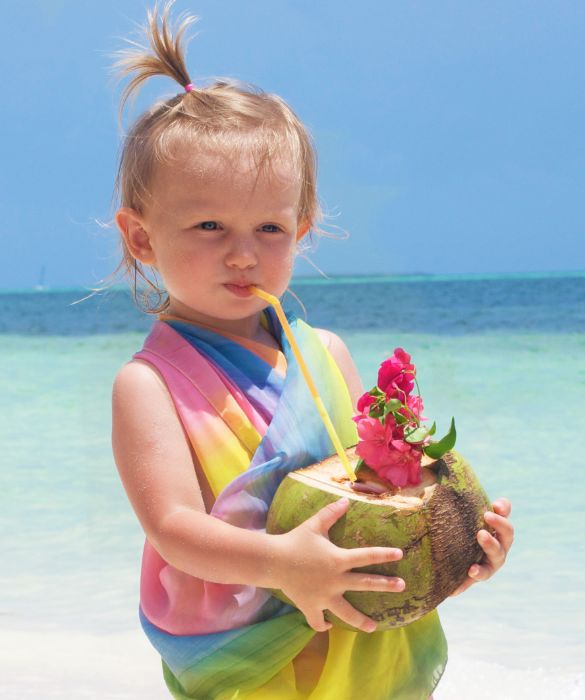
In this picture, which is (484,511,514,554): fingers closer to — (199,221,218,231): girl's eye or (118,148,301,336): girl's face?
(118,148,301,336): girl's face

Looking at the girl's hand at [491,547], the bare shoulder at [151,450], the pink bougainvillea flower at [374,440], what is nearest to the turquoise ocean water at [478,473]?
the bare shoulder at [151,450]

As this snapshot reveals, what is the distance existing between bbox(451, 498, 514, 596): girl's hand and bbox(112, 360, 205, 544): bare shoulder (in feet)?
1.46

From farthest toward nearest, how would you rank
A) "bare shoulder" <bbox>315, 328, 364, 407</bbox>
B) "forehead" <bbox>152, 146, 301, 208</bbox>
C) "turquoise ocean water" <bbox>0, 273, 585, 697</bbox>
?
"turquoise ocean water" <bbox>0, 273, 585, 697</bbox>, "bare shoulder" <bbox>315, 328, 364, 407</bbox>, "forehead" <bbox>152, 146, 301, 208</bbox>

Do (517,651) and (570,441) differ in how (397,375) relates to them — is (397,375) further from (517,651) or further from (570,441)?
(570,441)

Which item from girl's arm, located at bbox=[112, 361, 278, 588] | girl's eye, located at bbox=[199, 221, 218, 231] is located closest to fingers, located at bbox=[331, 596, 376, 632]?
girl's arm, located at bbox=[112, 361, 278, 588]

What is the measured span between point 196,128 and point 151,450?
1.83ft

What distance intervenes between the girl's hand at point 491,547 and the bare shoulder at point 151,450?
0.44m

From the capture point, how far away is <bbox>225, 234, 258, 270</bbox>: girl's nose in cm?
177

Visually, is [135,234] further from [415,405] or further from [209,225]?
[415,405]

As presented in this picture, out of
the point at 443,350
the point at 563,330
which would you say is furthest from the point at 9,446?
the point at 563,330

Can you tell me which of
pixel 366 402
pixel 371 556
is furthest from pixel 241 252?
pixel 371 556

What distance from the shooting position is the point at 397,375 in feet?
5.37

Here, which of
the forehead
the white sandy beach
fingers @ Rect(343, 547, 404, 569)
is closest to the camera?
fingers @ Rect(343, 547, 404, 569)

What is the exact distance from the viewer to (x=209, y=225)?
1.79m
